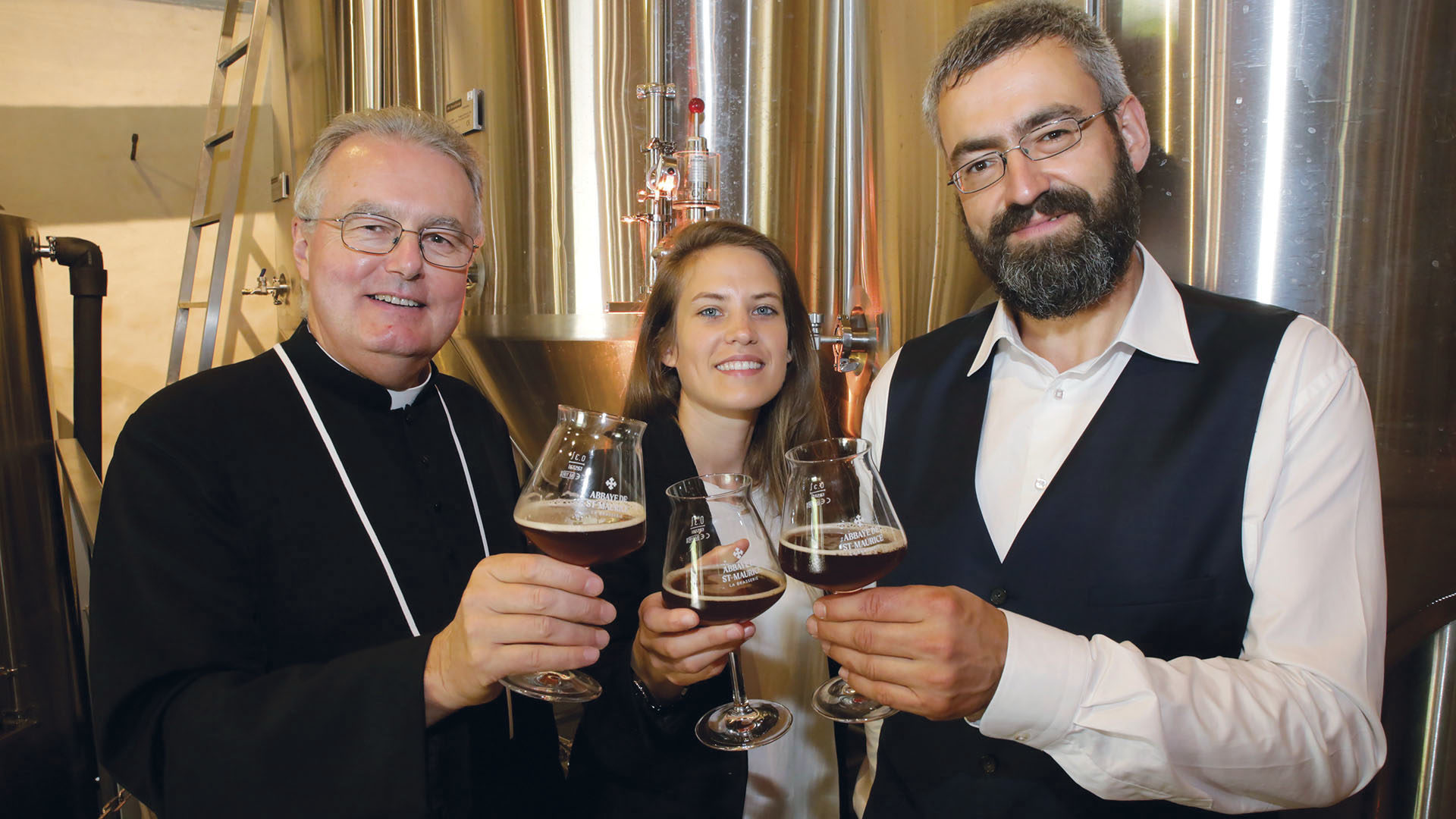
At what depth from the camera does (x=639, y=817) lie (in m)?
1.58

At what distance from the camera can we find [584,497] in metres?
1.06

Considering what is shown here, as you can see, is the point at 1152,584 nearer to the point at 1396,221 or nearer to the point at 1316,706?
the point at 1316,706

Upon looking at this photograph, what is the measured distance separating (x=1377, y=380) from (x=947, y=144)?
0.78 m

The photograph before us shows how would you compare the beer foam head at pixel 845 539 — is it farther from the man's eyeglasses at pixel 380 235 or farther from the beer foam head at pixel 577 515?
the man's eyeglasses at pixel 380 235

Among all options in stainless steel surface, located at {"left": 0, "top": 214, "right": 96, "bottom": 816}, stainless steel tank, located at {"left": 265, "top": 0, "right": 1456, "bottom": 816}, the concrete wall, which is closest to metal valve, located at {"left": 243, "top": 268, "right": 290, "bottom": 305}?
the concrete wall

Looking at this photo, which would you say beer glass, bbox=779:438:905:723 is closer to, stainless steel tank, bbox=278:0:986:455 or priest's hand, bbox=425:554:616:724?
priest's hand, bbox=425:554:616:724

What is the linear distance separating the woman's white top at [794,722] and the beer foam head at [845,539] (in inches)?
28.2

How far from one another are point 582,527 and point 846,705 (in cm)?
47

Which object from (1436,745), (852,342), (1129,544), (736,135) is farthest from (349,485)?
(1436,745)

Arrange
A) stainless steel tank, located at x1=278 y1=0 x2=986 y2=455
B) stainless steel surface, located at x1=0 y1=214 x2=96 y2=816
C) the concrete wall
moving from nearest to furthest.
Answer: stainless steel tank, located at x1=278 y1=0 x2=986 y2=455
stainless steel surface, located at x1=0 y1=214 x2=96 y2=816
the concrete wall

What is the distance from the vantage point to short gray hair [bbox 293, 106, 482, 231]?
1.49 meters

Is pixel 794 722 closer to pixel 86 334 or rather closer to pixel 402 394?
pixel 402 394

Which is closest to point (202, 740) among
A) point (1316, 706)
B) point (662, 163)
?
point (1316, 706)

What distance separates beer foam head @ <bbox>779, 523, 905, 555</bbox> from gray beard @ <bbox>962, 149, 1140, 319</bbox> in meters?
0.56
